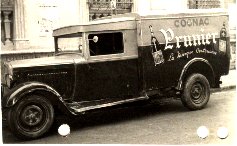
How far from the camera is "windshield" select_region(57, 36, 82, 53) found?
4.43 metres

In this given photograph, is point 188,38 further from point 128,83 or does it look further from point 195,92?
point 128,83

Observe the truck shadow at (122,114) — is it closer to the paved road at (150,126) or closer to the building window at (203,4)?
the paved road at (150,126)

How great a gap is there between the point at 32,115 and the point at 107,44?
1271mm

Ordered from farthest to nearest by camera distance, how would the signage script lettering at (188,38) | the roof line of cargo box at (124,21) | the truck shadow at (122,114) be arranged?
the signage script lettering at (188,38)
the truck shadow at (122,114)
the roof line of cargo box at (124,21)

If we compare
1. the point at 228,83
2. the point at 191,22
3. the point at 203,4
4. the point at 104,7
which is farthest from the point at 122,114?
the point at 203,4

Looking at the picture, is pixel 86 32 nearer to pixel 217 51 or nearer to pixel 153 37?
pixel 153 37

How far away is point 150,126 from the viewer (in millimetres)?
4309

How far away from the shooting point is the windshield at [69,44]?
4.43 m

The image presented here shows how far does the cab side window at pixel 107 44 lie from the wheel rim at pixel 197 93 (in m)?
1.22

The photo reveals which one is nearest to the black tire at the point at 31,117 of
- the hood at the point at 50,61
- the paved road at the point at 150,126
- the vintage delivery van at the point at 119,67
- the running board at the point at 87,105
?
the vintage delivery van at the point at 119,67

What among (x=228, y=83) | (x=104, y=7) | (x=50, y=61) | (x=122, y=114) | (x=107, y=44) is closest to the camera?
(x=50, y=61)

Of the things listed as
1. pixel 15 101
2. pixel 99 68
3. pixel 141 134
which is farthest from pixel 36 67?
pixel 141 134

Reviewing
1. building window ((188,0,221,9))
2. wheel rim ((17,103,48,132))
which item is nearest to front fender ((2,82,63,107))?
wheel rim ((17,103,48,132))

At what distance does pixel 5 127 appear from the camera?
4383 mm
